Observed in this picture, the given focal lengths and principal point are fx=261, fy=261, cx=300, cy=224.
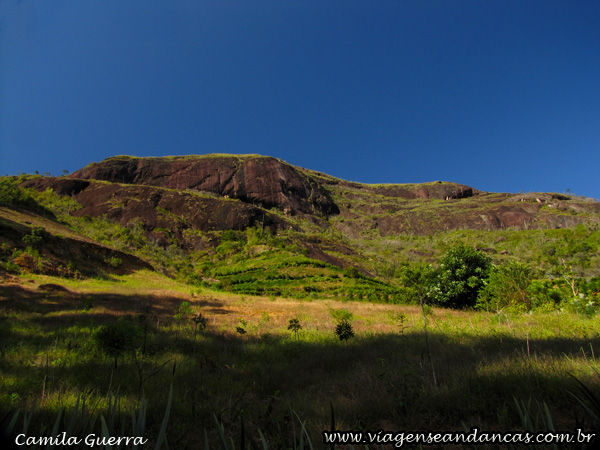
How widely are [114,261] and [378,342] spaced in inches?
1168

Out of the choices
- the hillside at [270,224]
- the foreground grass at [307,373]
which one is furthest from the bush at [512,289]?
the hillside at [270,224]

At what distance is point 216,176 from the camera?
102 m

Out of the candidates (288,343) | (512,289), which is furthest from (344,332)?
(512,289)

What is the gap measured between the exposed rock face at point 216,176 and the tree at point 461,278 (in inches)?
3393

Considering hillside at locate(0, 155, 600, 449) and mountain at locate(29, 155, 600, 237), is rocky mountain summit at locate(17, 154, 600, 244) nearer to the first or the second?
mountain at locate(29, 155, 600, 237)

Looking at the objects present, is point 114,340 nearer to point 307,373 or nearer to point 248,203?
point 307,373

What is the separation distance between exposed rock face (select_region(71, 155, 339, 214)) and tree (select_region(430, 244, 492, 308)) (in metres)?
86.2

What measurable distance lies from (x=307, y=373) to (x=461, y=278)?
1717 centimetres

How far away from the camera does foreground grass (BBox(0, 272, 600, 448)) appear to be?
371 cm

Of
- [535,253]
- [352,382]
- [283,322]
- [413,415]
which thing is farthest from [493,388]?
[535,253]

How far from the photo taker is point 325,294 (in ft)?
99.7

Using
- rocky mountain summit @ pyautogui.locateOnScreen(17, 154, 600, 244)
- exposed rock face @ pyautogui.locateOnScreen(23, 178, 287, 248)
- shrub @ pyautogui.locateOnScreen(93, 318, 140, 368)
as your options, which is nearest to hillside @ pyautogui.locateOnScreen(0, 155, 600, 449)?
shrub @ pyautogui.locateOnScreen(93, 318, 140, 368)

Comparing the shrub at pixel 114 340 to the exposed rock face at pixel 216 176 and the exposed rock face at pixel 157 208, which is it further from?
the exposed rock face at pixel 216 176

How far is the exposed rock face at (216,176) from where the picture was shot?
9844 cm
